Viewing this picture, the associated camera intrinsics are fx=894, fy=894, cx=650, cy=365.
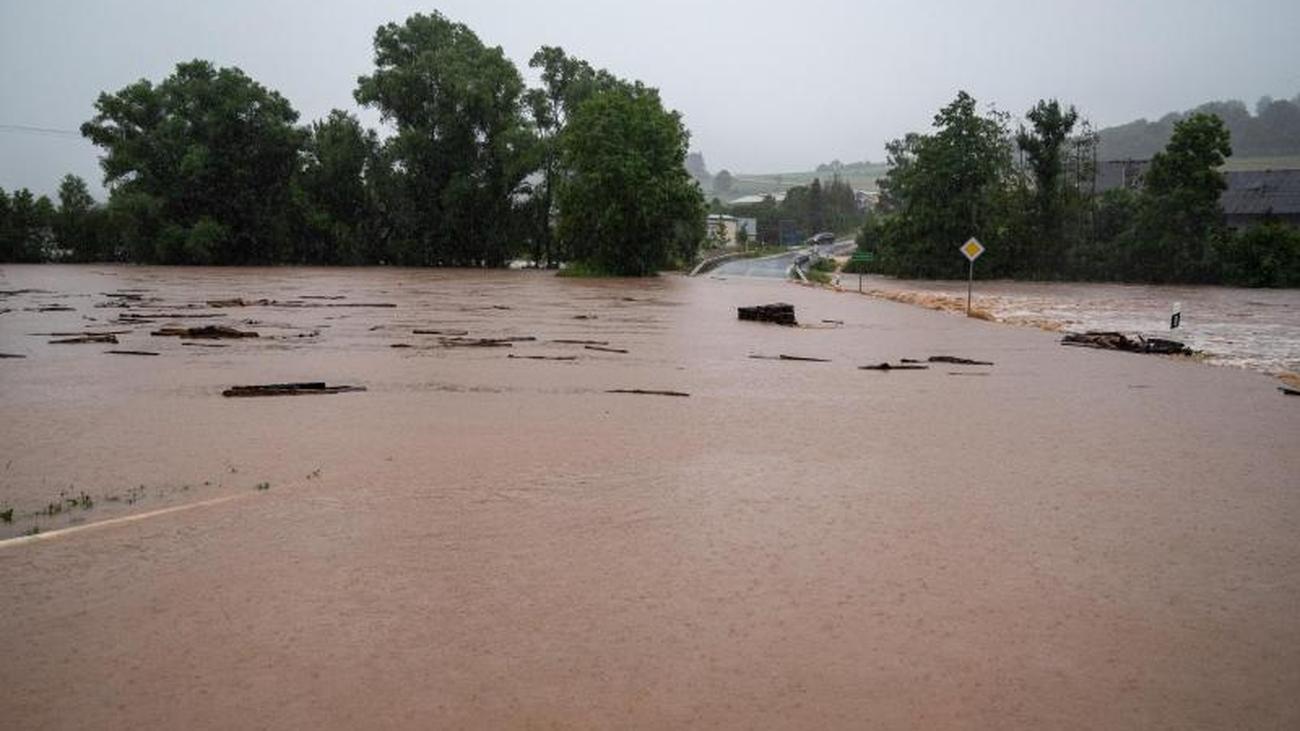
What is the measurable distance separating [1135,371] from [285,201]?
60.3 meters

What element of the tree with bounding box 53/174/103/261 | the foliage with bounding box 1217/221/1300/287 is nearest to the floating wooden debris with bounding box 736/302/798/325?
the foliage with bounding box 1217/221/1300/287

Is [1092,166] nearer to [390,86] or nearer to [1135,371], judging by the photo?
[390,86]

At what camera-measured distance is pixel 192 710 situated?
121 inches

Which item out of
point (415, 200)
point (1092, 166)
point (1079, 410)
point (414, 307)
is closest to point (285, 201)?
point (415, 200)

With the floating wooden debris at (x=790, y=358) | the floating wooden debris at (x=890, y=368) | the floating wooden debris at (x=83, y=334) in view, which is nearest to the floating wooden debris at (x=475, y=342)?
the floating wooden debris at (x=790, y=358)

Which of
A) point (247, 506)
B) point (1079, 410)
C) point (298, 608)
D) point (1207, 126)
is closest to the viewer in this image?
point (298, 608)

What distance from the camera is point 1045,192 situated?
6184 centimetres

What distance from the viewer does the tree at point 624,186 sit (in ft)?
172

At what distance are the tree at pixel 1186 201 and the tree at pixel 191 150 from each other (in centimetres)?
5580

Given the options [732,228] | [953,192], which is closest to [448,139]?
[953,192]

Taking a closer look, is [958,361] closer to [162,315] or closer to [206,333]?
[206,333]

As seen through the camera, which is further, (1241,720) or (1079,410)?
(1079,410)

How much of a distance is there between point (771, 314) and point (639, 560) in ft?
57.0

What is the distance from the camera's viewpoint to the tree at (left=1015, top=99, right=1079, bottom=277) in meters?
61.1
